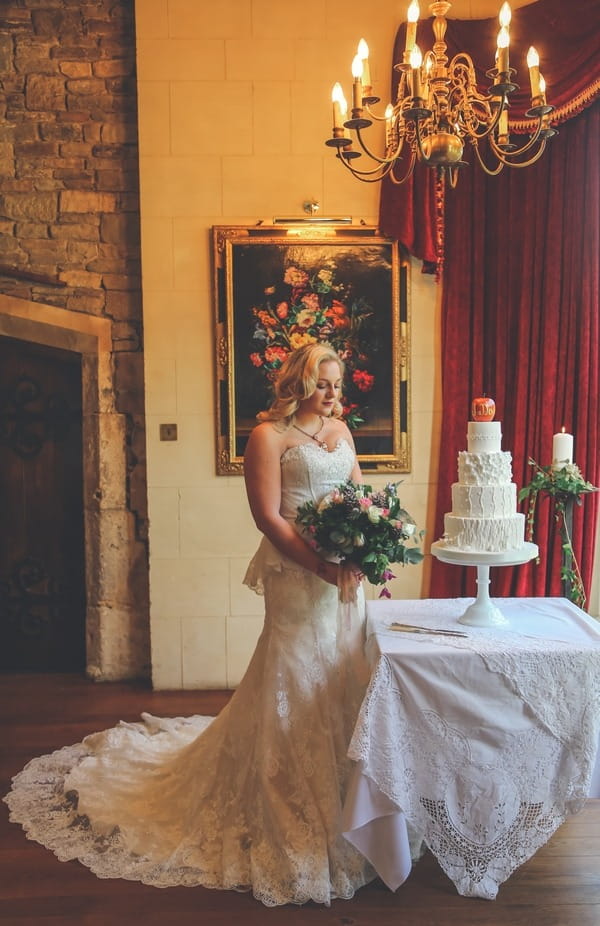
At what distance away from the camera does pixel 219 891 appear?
294cm

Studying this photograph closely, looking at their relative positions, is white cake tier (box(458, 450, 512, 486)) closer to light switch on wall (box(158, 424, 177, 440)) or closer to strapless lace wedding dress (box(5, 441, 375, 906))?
strapless lace wedding dress (box(5, 441, 375, 906))

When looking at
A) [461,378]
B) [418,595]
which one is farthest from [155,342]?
[418,595]

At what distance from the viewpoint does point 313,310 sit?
488 centimetres

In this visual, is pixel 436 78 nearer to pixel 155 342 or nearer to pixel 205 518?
pixel 155 342

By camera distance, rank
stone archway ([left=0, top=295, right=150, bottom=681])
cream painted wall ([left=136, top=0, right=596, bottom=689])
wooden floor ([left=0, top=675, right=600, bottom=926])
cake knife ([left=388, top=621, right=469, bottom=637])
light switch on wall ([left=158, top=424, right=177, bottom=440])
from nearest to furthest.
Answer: wooden floor ([left=0, top=675, right=600, bottom=926])
cake knife ([left=388, top=621, right=469, bottom=637])
cream painted wall ([left=136, top=0, right=596, bottom=689])
light switch on wall ([left=158, top=424, right=177, bottom=440])
stone archway ([left=0, top=295, right=150, bottom=681])

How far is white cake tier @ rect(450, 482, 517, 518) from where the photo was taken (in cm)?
308

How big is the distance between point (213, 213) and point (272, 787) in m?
3.22

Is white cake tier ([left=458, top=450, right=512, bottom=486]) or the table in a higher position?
white cake tier ([left=458, top=450, right=512, bottom=486])

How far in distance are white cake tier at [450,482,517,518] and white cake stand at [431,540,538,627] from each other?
146 mm

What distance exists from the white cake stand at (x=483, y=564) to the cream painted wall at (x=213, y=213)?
6.25 feet

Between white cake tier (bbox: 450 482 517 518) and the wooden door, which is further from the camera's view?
the wooden door

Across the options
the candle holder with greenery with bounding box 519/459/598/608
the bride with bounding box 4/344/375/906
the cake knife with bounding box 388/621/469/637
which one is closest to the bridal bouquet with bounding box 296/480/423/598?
the bride with bounding box 4/344/375/906

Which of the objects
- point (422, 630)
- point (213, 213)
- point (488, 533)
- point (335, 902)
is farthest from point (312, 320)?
point (335, 902)

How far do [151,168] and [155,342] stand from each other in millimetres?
989
